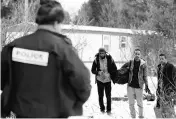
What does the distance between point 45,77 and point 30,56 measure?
0.62 feet

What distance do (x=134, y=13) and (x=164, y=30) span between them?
2741cm

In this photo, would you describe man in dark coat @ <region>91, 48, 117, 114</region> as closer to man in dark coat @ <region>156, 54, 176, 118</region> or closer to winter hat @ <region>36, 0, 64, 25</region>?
man in dark coat @ <region>156, 54, 176, 118</region>

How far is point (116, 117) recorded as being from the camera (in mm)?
8211

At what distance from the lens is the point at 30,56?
253cm

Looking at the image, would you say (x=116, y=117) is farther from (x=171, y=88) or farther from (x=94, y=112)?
(x=171, y=88)

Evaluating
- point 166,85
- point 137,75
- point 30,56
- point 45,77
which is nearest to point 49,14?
point 30,56

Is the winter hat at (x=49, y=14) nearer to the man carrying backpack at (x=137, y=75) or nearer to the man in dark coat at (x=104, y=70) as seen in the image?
the man carrying backpack at (x=137, y=75)

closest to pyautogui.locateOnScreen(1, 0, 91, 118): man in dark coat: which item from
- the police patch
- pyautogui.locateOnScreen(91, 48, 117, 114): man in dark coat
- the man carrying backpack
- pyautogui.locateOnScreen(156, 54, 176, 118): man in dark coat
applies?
the police patch

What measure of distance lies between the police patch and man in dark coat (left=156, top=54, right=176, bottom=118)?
14.5 ft

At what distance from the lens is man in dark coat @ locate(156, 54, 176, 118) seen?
6.61 meters

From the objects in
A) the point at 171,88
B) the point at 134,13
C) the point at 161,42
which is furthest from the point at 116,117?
the point at 134,13

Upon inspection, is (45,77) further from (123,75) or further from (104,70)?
(104,70)

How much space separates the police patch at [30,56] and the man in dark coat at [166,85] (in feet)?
14.5

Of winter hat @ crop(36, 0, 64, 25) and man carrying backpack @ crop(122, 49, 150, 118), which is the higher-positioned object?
→ winter hat @ crop(36, 0, 64, 25)
